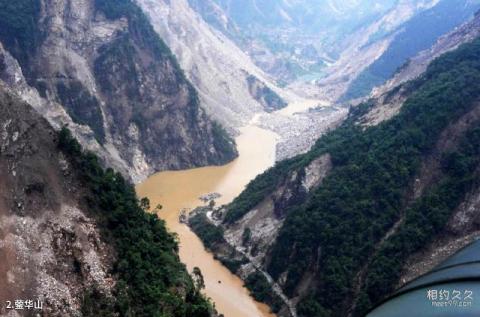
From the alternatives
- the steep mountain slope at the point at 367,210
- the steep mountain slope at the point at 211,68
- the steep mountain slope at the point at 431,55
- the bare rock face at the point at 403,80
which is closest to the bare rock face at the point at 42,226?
the steep mountain slope at the point at 367,210

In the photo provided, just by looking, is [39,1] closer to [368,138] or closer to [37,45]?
[37,45]

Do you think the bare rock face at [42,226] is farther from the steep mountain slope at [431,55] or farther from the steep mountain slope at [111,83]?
the steep mountain slope at [431,55]

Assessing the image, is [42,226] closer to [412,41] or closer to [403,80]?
[403,80]

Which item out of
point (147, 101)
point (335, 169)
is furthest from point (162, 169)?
point (335, 169)

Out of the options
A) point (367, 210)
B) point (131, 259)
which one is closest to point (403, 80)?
point (367, 210)

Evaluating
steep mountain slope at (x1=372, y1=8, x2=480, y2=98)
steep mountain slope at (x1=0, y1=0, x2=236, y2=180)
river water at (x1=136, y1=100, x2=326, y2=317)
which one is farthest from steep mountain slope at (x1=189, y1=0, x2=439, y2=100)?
steep mountain slope at (x1=0, y1=0, x2=236, y2=180)

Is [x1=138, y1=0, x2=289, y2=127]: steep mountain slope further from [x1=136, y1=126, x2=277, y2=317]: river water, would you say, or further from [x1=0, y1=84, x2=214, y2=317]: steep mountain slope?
[x1=0, y1=84, x2=214, y2=317]: steep mountain slope
